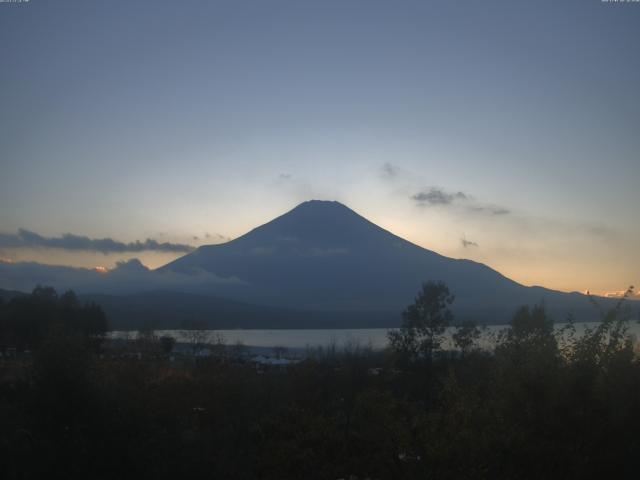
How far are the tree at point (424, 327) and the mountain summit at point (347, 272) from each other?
385ft

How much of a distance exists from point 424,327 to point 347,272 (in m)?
139

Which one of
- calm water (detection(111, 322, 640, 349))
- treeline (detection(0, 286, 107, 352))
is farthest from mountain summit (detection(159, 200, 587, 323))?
treeline (detection(0, 286, 107, 352))

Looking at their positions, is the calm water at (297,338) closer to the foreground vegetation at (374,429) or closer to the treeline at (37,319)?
the treeline at (37,319)

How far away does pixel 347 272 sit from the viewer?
172m

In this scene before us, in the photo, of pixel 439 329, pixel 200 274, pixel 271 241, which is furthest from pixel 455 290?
pixel 439 329

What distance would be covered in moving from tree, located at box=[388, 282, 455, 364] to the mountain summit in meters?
117

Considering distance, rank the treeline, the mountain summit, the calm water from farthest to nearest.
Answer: the mountain summit → the calm water → the treeline

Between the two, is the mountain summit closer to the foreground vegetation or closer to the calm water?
the calm water

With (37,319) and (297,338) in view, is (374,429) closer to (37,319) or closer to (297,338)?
(37,319)

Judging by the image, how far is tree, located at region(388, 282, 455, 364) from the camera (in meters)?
31.9

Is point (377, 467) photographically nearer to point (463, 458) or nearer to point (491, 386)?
point (491, 386)

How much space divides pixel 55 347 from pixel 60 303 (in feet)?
153

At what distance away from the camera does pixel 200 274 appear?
188m

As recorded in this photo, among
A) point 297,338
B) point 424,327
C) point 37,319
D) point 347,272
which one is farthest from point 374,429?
point 347,272
